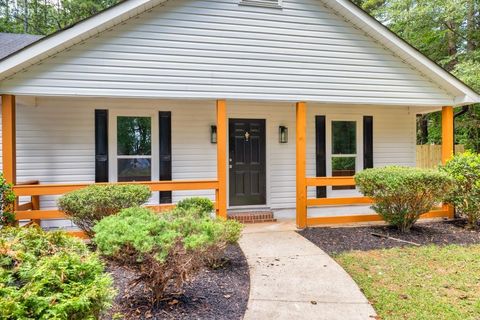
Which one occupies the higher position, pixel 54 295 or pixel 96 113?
pixel 96 113

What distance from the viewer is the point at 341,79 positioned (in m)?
6.91

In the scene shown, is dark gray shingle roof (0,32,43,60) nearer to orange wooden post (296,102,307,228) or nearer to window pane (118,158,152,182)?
window pane (118,158,152,182)

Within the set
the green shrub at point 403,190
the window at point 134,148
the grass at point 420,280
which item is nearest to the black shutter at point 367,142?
the green shrub at point 403,190

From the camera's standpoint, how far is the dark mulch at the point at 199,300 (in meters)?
3.18

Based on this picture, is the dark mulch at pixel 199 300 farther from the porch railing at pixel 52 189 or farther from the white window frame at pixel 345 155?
the white window frame at pixel 345 155

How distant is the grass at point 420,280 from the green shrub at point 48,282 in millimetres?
2714

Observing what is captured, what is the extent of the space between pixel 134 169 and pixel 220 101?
262 cm

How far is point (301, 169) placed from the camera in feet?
21.9

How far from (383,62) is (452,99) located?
1867 millimetres

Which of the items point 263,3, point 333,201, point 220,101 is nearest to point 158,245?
point 220,101

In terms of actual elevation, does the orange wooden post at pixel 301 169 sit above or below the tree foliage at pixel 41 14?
below

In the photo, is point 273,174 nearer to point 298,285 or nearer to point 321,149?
point 321,149

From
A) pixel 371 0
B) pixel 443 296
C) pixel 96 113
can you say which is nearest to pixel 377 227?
pixel 443 296

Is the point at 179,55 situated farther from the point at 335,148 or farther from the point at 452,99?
the point at 452,99
